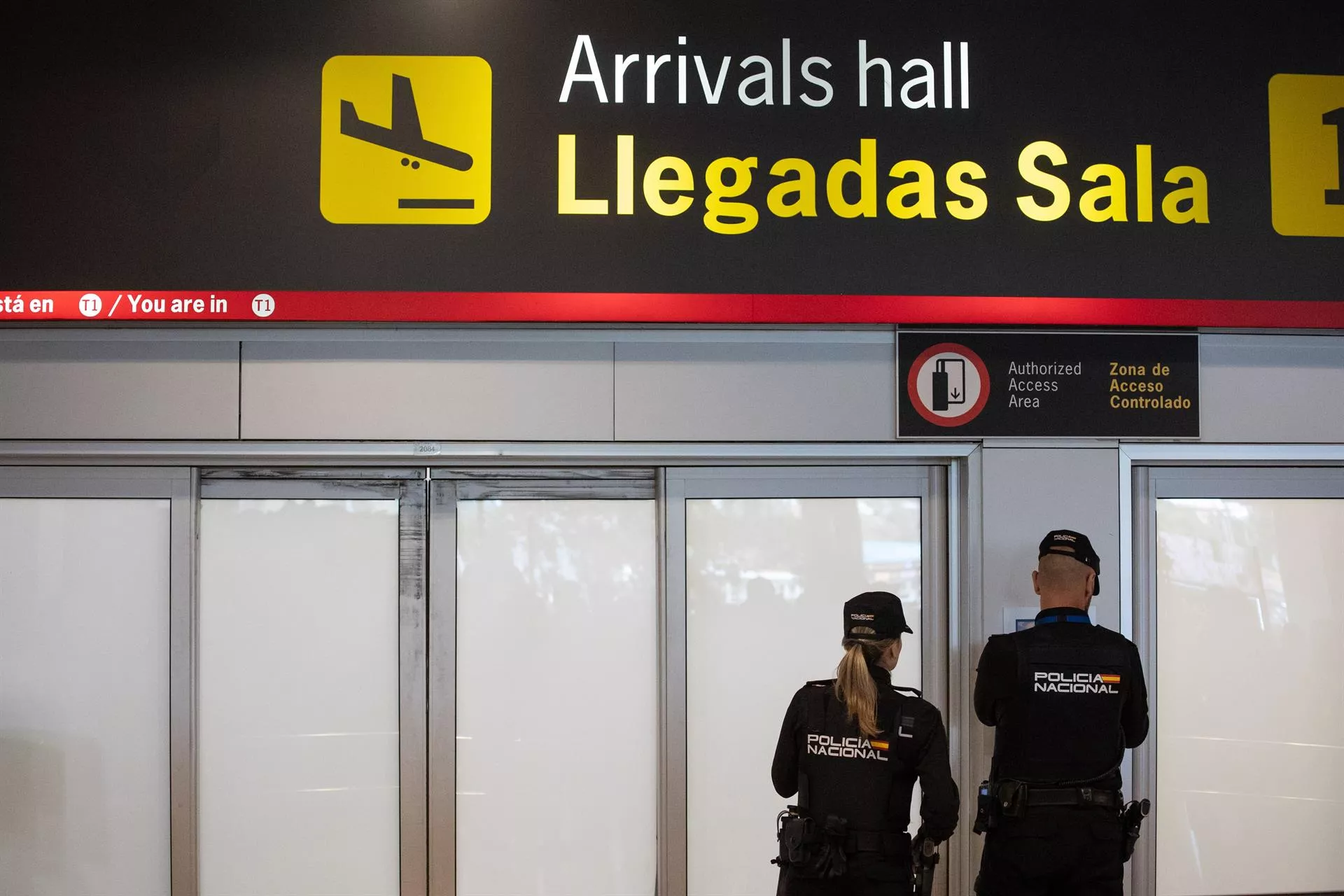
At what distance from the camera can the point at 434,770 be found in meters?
3.98

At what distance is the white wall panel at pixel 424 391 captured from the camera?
12.6ft

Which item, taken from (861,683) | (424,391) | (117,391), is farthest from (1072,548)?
(117,391)

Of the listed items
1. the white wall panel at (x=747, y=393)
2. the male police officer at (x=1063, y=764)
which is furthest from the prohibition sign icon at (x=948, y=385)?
the male police officer at (x=1063, y=764)

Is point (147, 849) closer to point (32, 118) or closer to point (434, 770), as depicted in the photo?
point (434, 770)

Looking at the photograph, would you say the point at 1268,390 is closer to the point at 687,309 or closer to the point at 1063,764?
the point at 1063,764

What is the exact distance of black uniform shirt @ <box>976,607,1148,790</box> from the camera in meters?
3.17

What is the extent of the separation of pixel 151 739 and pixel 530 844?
1549 millimetres

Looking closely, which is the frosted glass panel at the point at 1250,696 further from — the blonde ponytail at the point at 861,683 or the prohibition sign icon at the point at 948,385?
the blonde ponytail at the point at 861,683

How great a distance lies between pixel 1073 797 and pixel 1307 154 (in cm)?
279

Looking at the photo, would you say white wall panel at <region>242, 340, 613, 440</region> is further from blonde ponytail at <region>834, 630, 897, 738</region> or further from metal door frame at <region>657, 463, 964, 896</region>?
blonde ponytail at <region>834, 630, 897, 738</region>

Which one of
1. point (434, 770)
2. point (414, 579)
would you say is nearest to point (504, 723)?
point (434, 770)

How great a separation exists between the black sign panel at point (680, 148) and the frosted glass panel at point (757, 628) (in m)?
0.93

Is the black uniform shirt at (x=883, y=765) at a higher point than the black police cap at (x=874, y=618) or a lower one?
lower

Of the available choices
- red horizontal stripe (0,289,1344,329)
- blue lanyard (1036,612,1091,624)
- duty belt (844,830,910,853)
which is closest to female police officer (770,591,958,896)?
duty belt (844,830,910,853)
